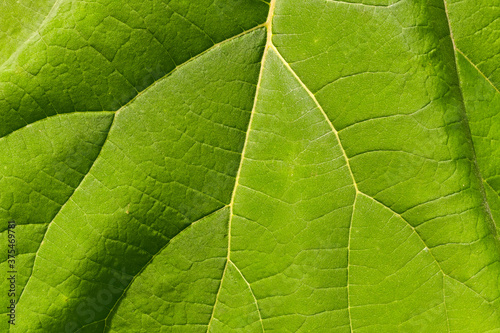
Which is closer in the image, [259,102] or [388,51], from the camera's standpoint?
[388,51]

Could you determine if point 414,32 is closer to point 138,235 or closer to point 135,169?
point 135,169

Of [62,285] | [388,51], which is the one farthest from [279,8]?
[62,285]

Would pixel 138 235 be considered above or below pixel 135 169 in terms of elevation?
below

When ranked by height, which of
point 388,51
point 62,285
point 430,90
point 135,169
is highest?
point 388,51

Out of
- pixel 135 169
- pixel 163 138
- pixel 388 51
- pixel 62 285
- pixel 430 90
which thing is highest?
pixel 388 51

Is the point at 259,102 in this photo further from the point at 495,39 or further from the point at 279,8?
the point at 495,39

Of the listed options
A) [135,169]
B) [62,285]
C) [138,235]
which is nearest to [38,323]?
[62,285]
